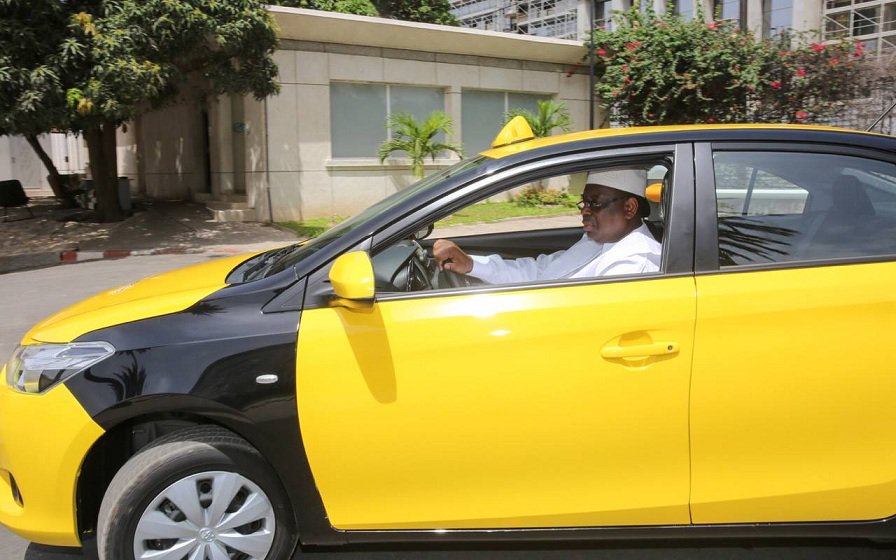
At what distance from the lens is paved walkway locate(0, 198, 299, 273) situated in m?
12.4

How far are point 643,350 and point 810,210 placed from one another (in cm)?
95

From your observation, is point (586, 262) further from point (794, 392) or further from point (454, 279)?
point (794, 392)

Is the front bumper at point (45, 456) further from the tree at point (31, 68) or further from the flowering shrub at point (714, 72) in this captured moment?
the flowering shrub at point (714, 72)

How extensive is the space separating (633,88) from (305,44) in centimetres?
810

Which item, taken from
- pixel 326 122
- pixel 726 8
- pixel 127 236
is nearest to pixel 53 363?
pixel 127 236

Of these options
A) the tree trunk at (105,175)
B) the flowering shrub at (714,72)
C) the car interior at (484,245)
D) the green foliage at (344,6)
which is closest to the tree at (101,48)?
the tree trunk at (105,175)

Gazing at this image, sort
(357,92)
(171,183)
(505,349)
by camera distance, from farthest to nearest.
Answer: (171,183)
(357,92)
(505,349)

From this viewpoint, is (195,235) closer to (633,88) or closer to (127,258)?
(127,258)

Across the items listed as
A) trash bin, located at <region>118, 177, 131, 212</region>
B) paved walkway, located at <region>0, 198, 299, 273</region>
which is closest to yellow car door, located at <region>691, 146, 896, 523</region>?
paved walkway, located at <region>0, 198, 299, 273</region>

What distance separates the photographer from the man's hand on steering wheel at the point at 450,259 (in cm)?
319

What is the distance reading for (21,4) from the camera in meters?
10.6

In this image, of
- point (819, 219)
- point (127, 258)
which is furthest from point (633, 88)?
point (819, 219)

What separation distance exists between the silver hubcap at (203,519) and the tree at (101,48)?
10121mm

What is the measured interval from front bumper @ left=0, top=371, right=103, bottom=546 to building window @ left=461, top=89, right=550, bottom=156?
16216mm
